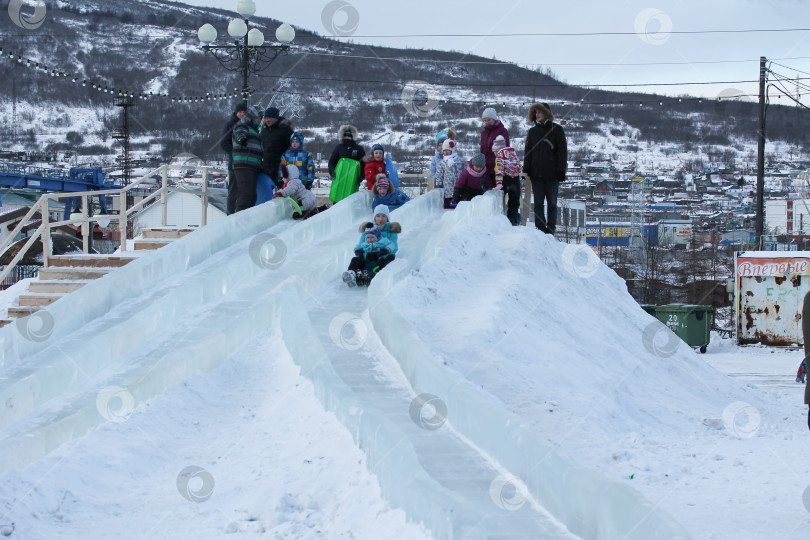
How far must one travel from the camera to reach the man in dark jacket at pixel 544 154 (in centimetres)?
1338

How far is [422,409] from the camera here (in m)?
6.21

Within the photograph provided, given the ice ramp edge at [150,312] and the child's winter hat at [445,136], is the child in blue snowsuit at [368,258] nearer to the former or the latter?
the ice ramp edge at [150,312]

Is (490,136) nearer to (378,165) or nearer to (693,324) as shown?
(378,165)

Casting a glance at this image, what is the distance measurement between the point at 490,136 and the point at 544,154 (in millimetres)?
1551

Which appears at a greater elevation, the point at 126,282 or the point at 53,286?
the point at 126,282

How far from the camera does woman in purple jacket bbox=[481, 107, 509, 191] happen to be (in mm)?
14414

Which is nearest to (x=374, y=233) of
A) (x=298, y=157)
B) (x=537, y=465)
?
(x=298, y=157)

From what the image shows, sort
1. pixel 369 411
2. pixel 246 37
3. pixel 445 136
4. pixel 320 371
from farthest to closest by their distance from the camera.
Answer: pixel 246 37, pixel 445 136, pixel 320 371, pixel 369 411

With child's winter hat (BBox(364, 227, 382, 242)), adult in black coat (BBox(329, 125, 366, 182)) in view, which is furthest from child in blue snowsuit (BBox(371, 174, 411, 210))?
child's winter hat (BBox(364, 227, 382, 242))

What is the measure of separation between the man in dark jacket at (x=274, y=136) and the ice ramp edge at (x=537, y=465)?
6418 mm

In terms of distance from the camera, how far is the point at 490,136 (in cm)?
1469

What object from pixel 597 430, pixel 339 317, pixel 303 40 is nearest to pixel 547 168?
pixel 339 317

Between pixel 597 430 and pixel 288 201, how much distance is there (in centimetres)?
A: 748

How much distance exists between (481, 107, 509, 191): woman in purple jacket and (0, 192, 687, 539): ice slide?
2.35m
